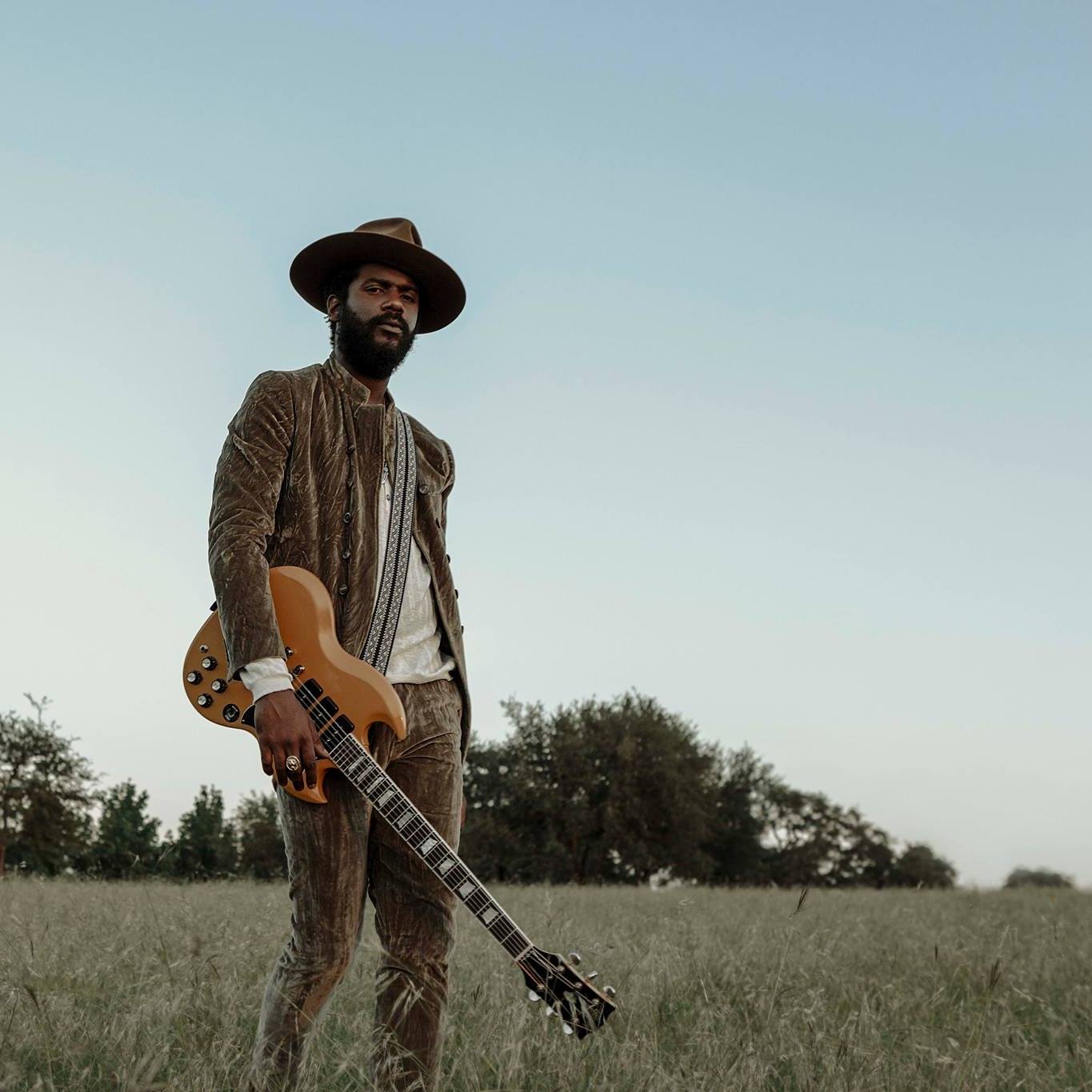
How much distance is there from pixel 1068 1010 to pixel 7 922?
6100mm

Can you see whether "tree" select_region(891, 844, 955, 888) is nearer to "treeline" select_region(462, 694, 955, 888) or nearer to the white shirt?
"treeline" select_region(462, 694, 955, 888)

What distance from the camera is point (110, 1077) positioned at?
3.44 m

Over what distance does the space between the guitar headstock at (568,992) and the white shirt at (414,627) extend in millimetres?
973

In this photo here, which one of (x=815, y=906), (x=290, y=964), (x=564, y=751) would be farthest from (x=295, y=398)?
(x=564, y=751)

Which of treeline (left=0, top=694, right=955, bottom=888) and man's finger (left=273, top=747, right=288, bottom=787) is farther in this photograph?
treeline (left=0, top=694, right=955, bottom=888)

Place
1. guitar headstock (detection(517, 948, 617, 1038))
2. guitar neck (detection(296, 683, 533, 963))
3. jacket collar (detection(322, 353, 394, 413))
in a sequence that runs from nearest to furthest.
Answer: guitar neck (detection(296, 683, 533, 963)), guitar headstock (detection(517, 948, 617, 1038)), jacket collar (detection(322, 353, 394, 413))

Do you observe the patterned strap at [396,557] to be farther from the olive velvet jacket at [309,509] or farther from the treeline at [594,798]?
the treeline at [594,798]

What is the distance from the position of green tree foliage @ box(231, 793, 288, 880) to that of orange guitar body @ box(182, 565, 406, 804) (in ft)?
138

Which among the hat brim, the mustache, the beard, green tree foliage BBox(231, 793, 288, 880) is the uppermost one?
the hat brim

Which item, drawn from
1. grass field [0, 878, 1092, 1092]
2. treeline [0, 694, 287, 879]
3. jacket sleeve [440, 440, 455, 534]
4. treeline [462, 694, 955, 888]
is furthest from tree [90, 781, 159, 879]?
jacket sleeve [440, 440, 455, 534]

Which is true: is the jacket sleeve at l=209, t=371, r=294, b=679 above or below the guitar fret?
above

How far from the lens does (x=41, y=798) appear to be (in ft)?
127

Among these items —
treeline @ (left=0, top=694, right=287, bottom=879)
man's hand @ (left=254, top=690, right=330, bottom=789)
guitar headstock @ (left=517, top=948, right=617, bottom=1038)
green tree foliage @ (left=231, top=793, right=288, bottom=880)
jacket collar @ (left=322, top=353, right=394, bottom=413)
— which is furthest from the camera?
green tree foliage @ (left=231, top=793, right=288, bottom=880)

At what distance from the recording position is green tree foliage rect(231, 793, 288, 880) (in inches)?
1958
